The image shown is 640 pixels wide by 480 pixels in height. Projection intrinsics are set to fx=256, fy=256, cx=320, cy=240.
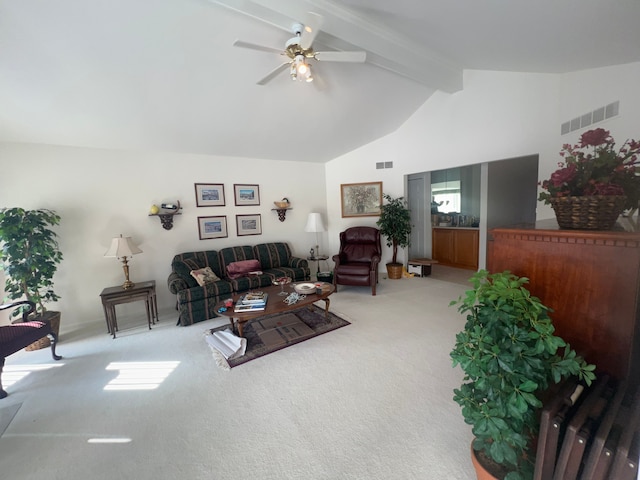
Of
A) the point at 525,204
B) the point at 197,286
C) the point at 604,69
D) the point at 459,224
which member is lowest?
the point at 197,286

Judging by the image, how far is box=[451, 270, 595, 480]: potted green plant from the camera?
3.24 ft

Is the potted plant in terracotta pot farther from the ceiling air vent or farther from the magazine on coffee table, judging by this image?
the ceiling air vent

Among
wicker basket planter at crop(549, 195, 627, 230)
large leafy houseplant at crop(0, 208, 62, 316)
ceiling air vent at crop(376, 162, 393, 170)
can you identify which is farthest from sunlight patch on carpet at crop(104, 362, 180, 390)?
ceiling air vent at crop(376, 162, 393, 170)

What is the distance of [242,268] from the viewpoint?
409 cm

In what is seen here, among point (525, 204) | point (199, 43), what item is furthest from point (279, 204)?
point (525, 204)

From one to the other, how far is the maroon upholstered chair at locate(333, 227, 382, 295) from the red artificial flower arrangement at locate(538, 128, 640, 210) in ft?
9.79

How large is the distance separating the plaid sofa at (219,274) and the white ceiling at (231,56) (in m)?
1.75

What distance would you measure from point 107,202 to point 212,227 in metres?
1.41

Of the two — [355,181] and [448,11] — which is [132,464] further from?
[355,181]

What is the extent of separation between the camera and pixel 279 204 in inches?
191

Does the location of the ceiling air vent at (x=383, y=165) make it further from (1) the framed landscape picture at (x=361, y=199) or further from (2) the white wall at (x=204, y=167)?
(1) the framed landscape picture at (x=361, y=199)

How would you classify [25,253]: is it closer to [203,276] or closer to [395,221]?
[203,276]

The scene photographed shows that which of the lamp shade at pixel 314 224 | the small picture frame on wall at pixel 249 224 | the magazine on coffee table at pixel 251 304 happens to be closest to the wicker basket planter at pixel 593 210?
the magazine on coffee table at pixel 251 304

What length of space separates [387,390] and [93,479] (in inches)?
74.0
